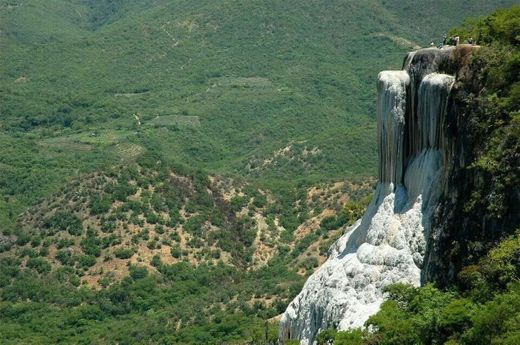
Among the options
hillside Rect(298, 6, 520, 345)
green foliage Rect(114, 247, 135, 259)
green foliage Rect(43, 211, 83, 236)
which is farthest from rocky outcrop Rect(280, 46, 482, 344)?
green foliage Rect(43, 211, 83, 236)

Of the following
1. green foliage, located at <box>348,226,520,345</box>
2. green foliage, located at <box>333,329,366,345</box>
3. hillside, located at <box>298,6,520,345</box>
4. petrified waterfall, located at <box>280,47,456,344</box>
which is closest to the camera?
green foliage, located at <box>348,226,520,345</box>

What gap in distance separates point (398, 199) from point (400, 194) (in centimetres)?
22

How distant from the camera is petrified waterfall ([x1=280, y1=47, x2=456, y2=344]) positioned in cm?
3481

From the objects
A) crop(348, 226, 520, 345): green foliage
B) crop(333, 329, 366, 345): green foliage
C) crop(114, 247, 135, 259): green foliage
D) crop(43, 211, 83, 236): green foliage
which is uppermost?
crop(348, 226, 520, 345): green foliage

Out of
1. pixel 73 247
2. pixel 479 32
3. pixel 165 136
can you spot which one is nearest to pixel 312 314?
pixel 479 32

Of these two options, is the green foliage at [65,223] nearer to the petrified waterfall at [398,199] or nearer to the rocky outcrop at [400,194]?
the petrified waterfall at [398,199]

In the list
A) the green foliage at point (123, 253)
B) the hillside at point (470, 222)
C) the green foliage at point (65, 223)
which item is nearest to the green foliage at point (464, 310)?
the hillside at point (470, 222)

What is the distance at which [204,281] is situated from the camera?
299ft

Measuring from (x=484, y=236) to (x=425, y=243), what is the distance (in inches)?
160

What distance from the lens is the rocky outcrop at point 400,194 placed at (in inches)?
1366

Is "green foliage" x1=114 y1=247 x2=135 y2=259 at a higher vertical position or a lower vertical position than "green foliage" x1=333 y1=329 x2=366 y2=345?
lower

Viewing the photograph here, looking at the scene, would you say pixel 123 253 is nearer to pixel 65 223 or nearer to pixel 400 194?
pixel 65 223

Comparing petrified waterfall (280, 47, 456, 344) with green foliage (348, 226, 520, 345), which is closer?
green foliage (348, 226, 520, 345)

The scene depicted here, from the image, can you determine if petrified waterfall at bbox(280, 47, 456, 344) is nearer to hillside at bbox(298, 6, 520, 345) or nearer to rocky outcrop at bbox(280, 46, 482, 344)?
rocky outcrop at bbox(280, 46, 482, 344)
